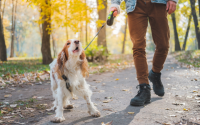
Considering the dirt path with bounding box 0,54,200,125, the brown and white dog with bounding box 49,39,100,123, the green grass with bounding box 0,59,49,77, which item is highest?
the brown and white dog with bounding box 49,39,100,123

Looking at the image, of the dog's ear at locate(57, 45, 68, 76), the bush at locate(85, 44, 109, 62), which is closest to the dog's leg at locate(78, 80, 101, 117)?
the dog's ear at locate(57, 45, 68, 76)

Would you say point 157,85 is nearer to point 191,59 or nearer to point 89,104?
point 89,104

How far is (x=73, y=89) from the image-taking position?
278 cm

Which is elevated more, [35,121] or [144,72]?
[144,72]

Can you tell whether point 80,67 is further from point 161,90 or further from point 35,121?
point 161,90

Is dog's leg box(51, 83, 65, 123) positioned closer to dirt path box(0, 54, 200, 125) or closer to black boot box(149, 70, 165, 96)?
dirt path box(0, 54, 200, 125)

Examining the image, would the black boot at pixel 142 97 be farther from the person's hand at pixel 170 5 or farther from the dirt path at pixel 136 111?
the person's hand at pixel 170 5

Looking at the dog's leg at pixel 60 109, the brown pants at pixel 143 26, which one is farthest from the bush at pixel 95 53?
the dog's leg at pixel 60 109

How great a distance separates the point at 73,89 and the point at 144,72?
1.20 m

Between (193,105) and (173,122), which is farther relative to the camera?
(193,105)

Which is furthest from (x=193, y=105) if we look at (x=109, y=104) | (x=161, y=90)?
(x=109, y=104)

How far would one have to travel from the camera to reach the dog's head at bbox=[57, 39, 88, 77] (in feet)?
8.68

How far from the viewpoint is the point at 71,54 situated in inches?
106

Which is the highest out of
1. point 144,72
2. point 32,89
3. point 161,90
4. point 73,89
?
point 144,72
